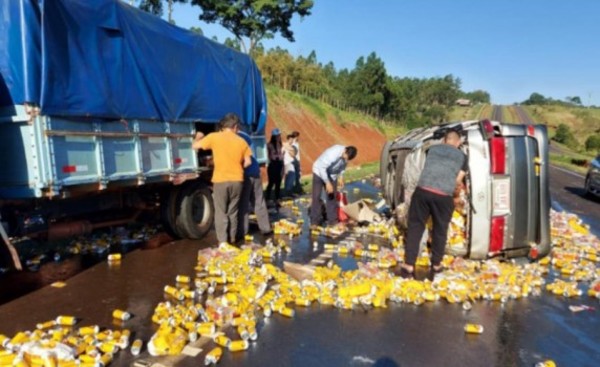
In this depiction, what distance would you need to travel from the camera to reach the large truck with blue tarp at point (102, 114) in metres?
5.21

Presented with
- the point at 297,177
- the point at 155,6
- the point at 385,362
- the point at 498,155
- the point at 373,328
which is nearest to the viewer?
the point at 385,362

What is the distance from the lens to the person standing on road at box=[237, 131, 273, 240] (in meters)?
8.59

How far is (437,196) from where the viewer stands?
19.7 feet

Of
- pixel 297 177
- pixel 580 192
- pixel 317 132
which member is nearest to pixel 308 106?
pixel 317 132

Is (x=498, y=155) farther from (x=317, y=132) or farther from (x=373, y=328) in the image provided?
(x=317, y=132)

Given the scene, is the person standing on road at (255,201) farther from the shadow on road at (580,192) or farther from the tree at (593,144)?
the tree at (593,144)

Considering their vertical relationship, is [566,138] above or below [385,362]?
below

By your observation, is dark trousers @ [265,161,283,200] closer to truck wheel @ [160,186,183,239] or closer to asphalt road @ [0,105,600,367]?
truck wheel @ [160,186,183,239]

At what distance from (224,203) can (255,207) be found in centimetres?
148

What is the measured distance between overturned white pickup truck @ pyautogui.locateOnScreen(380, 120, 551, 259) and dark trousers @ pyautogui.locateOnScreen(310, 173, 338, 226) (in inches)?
122

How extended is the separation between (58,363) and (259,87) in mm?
7600

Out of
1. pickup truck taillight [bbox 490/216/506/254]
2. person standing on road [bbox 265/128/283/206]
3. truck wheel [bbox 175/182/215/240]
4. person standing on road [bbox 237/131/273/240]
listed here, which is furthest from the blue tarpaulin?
pickup truck taillight [bbox 490/216/506/254]

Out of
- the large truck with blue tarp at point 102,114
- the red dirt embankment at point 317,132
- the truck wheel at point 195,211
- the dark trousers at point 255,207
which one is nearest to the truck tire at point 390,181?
the dark trousers at point 255,207

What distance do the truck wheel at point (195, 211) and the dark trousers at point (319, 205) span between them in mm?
2007
